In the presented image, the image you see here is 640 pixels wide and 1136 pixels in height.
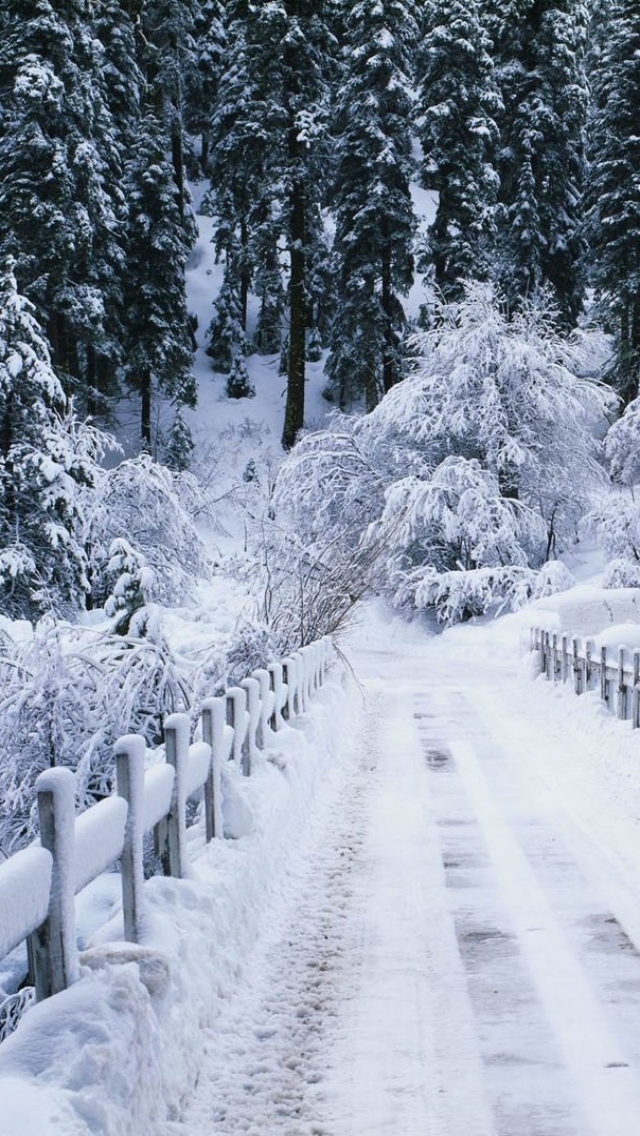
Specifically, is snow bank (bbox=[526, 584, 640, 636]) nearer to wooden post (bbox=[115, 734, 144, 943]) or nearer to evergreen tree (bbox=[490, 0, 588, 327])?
evergreen tree (bbox=[490, 0, 588, 327])

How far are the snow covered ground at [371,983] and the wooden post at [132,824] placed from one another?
4.0 inches

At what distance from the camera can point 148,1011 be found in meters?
3.30

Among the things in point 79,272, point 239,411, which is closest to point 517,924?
point 79,272

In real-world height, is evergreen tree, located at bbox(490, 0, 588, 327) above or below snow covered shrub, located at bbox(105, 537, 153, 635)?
above

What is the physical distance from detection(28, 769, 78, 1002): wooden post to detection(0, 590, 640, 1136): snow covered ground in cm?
10

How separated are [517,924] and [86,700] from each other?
12.7 feet

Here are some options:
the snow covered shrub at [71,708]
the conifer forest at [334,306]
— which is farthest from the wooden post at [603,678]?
the snow covered shrub at [71,708]

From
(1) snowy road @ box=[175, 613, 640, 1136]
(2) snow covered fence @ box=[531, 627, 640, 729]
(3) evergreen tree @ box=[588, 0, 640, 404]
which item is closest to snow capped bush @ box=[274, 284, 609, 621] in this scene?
(3) evergreen tree @ box=[588, 0, 640, 404]

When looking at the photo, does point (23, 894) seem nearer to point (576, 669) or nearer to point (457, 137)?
point (576, 669)

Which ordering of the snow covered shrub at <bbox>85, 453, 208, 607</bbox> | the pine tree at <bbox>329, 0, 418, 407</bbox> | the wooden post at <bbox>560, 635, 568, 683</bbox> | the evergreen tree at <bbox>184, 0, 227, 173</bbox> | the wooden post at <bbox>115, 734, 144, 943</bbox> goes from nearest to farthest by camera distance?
the wooden post at <bbox>115, 734, 144, 943</bbox>, the wooden post at <bbox>560, 635, 568, 683</bbox>, the snow covered shrub at <bbox>85, 453, 208, 607</bbox>, the pine tree at <bbox>329, 0, 418, 407</bbox>, the evergreen tree at <bbox>184, 0, 227, 173</bbox>

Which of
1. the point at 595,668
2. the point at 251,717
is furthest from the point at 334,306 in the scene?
the point at 251,717

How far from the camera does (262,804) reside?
21.4ft

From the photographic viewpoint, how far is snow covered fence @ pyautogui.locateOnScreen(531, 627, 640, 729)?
1138 cm

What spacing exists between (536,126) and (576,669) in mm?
29292
